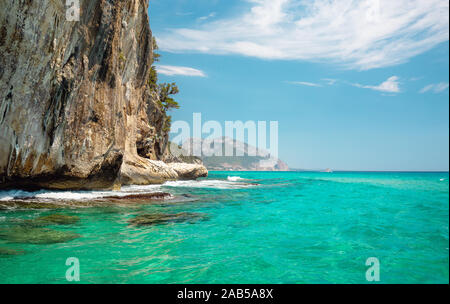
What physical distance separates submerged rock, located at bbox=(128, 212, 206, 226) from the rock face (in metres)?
6.44

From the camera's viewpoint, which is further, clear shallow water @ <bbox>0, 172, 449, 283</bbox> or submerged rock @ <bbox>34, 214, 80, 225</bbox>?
submerged rock @ <bbox>34, 214, 80, 225</bbox>

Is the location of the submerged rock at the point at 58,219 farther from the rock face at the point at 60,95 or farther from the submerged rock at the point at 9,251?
the rock face at the point at 60,95

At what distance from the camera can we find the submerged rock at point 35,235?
6641 millimetres

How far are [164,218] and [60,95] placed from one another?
323 inches

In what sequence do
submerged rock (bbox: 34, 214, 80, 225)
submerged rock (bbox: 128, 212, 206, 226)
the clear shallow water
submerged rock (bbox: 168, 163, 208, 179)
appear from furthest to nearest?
1. submerged rock (bbox: 168, 163, 208, 179)
2. submerged rock (bbox: 128, 212, 206, 226)
3. submerged rock (bbox: 34, 214, 80, 225)
4. the clear shallow water

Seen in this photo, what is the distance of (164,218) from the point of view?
1017 centimetres

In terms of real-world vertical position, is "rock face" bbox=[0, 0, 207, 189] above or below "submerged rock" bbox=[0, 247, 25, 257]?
above

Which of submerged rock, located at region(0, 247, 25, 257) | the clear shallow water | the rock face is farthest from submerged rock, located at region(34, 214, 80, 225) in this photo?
the rock face

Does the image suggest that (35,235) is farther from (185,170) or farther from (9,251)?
(185,170)

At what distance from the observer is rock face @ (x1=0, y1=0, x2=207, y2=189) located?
10.7 m

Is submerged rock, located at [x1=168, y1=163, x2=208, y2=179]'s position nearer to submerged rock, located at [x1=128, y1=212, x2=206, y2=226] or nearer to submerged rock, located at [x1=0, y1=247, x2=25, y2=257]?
submerged rock, located at [x1=128, y1=212, x2=206, y2=226]

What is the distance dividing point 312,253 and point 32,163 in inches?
498

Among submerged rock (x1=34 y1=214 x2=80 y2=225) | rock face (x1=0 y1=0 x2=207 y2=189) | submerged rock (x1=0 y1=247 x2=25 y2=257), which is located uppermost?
rock face (x1=0 y1=0 x2=207 y2=189)

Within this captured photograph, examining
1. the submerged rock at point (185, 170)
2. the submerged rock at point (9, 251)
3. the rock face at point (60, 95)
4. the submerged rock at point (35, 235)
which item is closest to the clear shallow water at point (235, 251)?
the submerged rock at point (9, 251)
